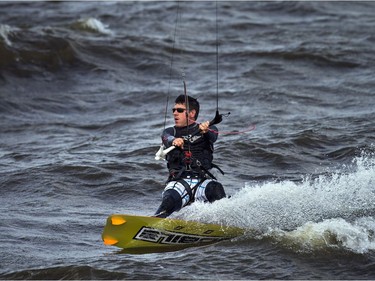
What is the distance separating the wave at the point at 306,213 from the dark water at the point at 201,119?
0.02 metres

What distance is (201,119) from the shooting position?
711 inches

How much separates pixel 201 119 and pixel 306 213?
730 centimetres

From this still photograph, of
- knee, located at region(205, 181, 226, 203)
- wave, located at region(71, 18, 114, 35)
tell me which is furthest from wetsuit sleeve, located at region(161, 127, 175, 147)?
wave, located at region(71, 18, 114, 35)

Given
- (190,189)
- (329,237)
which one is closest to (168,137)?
(190,189)

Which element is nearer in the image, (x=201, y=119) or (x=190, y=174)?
(x=190, y=174)

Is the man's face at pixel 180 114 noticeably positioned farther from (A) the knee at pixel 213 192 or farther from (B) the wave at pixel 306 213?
(B) the wave at pixel 306 213

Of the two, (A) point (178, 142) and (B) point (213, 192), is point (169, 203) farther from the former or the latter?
(A) point (178, 142)

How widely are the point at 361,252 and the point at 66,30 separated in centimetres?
1856

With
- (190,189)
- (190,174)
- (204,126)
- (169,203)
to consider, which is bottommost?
(169,203)

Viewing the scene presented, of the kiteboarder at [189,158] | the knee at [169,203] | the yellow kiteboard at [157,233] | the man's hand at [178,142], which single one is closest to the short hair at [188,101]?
the kiteboarder at [189,158]

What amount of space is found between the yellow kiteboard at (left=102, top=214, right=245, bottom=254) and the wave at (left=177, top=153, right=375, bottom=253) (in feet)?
0.57

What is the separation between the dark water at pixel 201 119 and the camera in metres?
9.75

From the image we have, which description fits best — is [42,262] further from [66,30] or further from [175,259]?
[66,30]

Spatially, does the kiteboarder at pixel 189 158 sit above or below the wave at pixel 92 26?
below
